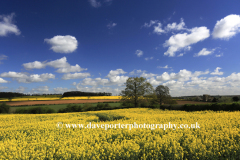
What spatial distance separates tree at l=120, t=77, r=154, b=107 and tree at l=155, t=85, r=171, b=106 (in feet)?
10.8

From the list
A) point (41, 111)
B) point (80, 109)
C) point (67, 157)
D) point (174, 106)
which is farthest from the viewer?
point (80, 109)

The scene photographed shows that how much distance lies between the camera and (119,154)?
385cm

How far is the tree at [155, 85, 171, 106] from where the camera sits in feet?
126

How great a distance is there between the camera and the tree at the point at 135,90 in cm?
3581

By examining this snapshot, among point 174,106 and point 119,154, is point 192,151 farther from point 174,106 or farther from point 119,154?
point 174,106

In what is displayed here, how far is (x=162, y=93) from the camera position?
3928 cm

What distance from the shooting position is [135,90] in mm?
36562

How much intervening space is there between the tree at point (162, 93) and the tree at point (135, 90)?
3.29 m

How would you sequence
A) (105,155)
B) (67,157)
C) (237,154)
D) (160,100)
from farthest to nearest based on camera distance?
(160,100), (237,154), (105,155), (67,157)

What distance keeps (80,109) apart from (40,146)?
32703 millimetres

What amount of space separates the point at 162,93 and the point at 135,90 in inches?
339

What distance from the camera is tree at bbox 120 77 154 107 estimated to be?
3581 cm

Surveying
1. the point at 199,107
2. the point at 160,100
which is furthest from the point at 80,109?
the point at 199,107

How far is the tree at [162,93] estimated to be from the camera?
126 feet
